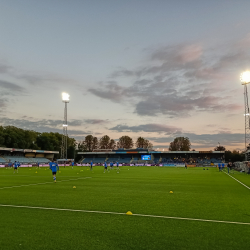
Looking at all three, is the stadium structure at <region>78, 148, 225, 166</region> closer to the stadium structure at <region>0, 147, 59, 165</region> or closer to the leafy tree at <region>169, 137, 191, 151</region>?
the stadium structure at <region>0, 147, 59, 165</region>

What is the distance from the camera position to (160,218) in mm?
8023

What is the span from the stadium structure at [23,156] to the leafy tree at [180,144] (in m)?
77.0

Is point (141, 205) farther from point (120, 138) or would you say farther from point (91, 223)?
point (120, 138)

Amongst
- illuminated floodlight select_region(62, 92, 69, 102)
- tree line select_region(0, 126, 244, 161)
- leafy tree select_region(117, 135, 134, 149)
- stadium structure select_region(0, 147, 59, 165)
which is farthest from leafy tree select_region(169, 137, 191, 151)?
illuminated floodlight select_region(62, 92, 69, 102)

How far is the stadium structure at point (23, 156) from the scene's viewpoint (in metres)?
80.7

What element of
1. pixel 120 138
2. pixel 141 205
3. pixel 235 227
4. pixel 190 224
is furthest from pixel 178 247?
pixel 120 138

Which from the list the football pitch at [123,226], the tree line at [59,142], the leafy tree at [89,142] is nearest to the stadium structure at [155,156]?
the tree line at [59,142]

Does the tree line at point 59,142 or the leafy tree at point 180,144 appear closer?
the tree line at point 59,142

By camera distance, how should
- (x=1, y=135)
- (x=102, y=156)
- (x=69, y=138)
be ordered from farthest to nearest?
1. (x=69, y=138)
2. (x=102, y=156)
3. (x=1, y=135)

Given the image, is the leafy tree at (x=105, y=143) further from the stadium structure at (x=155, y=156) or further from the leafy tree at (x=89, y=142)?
the stadium structure at (x=155, y=156)

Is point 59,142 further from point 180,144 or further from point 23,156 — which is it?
point 180,144

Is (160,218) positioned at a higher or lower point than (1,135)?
lower

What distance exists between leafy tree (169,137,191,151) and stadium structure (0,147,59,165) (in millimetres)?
77030

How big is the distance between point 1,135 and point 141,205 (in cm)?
10383
